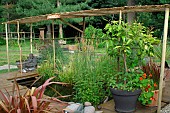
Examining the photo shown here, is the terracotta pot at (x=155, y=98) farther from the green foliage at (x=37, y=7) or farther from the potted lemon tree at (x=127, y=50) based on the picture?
the green foliage at (x=37, y=7)

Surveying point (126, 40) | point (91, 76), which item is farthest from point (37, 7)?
point (126, 40)

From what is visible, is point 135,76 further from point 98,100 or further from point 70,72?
point 70,72

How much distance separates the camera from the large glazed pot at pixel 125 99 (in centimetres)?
305

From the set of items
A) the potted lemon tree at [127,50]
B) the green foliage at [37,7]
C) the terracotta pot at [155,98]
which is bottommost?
the terracotta pot at [155,98]

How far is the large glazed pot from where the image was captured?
305 centimetres

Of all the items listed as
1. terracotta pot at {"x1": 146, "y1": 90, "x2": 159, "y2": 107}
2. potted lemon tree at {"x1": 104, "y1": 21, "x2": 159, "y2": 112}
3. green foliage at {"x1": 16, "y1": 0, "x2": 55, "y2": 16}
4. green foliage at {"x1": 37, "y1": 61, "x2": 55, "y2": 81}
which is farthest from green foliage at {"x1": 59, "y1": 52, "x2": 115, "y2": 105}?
green foliage at {"x1": 16, "y1": 0, "x2": 55, "y2": 16}

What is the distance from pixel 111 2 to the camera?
1809 cm

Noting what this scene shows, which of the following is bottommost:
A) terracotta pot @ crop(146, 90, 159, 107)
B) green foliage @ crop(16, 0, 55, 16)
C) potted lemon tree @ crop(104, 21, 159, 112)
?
terracotta pot @ crop(146, 90, 159, 107)

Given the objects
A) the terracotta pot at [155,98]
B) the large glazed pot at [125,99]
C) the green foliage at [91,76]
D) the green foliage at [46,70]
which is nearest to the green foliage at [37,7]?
the green foliage at [46,70]

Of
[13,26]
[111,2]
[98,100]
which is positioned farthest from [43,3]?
[98,100]

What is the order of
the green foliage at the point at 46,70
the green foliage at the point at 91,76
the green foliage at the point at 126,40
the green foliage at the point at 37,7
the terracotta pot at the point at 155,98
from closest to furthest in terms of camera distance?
the green foliage at the point at 126,40 < the terracotta pot at the point at 155,98 < the green foliage at the point at 91,76 < the green foliage at the point at 46,70 < the green foliage at the point at 37,7

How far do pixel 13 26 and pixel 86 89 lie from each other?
66.6ft

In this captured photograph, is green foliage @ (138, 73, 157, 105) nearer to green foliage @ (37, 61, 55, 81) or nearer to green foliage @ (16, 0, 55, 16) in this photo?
green foliage @ (37, 61, 55, 81)

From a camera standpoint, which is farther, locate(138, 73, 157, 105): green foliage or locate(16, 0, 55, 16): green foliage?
locate(16, 0, 55, 16): green foliage
